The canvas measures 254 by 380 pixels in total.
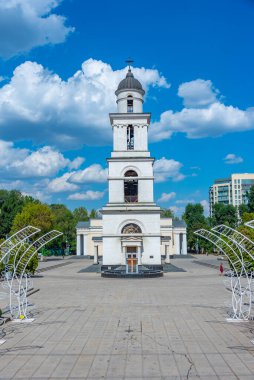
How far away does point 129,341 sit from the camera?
13.1m

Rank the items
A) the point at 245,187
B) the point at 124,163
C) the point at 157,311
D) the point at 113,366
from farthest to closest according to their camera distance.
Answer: the point at 245,187
the point at 124,163
the point at 157,311
the point at 113,366

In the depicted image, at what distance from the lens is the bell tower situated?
41219mm

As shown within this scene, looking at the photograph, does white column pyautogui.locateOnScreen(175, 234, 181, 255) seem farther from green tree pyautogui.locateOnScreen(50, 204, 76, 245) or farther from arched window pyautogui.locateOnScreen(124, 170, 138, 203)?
arched window pyautogui.locateOnScreen(124, 170, 138, 203)

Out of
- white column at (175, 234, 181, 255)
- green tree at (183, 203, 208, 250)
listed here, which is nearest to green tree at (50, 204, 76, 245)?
green tree at (183, 203, 208, 250)

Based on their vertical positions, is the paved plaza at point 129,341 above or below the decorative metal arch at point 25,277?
below

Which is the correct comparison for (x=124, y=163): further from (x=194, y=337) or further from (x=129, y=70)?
(x=194, y=337)

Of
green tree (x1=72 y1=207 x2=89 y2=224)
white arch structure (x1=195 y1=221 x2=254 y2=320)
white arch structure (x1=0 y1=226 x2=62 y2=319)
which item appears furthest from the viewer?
green tree (x1=72 y1=207 x2=89 y2=224)

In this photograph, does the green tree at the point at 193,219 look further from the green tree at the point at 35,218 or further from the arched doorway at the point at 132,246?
the arched doorway at the point at 132,246

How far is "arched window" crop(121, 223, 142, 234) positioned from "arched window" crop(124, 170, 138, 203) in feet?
8.49

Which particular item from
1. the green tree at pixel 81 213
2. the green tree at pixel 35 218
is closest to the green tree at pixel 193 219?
the green tree at pixel 81 213

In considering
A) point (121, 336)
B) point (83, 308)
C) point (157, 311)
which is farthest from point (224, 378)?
point (83, 308)

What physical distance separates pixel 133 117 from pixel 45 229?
31.6 m

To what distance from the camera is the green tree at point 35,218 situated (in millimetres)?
65062

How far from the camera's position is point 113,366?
1050 cm
